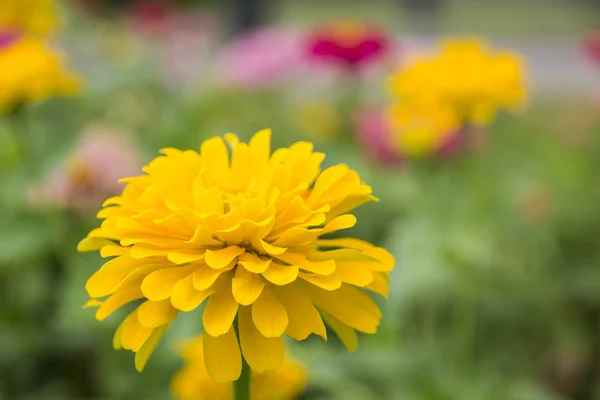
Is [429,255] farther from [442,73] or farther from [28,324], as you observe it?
[28,324]

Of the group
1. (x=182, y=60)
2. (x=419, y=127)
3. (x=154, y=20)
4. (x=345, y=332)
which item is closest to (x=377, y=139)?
(x=419, y=127)

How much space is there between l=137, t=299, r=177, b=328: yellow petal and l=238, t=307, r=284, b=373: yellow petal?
33mm

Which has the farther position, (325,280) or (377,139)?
(377,139)

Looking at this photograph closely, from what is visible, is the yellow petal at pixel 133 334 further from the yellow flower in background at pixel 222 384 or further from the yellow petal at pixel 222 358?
the yellow flower in background at pixel 222 384

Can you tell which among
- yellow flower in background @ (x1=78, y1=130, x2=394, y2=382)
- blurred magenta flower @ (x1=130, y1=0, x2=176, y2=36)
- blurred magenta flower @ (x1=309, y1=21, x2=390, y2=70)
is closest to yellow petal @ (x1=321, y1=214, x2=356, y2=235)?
yellow flower in background @ (x1=78, y1=130, x2=394, y2=382)

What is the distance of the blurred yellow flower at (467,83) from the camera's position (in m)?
0.71

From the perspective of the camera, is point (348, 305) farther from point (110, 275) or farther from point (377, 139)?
point (377, 139)

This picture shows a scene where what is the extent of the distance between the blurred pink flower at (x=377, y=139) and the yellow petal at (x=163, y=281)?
679 millimetres

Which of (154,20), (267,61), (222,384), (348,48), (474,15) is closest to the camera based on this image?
(222,384)

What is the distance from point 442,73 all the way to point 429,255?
0.69 feet

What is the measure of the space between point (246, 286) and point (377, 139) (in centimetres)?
72

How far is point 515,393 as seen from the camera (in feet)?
2.44

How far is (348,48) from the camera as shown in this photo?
3.32 feet

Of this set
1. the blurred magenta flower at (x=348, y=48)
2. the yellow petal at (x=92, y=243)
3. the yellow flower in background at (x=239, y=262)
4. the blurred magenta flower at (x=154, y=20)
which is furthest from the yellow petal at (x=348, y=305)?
the blurred magenta flower at (x=154, y=20)
